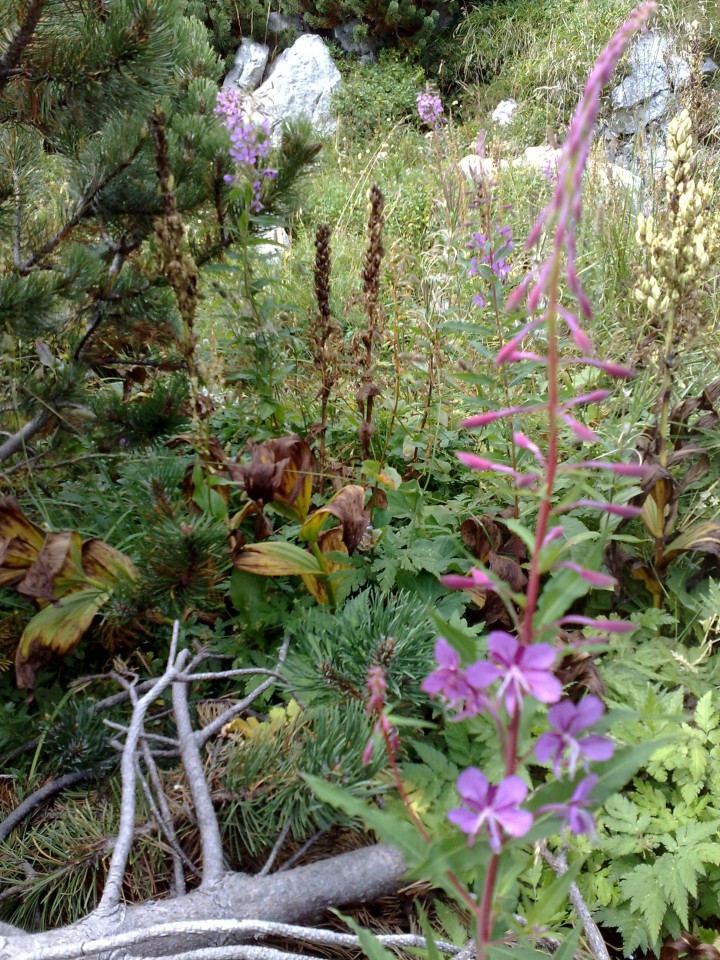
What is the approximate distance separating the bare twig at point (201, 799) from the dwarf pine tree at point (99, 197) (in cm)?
77

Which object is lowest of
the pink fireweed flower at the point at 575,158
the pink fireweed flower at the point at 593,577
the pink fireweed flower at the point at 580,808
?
the pink fireweed flower at the point at 580,808

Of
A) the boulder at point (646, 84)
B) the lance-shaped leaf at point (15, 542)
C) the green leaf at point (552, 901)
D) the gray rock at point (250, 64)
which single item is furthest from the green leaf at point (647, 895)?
the gray rock at point (250, 64)

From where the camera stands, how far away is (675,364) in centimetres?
180

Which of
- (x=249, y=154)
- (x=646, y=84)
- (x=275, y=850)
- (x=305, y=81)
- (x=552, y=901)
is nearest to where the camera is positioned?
(x=552, y=901)

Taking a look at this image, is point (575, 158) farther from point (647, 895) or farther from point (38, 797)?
point (38, 797)

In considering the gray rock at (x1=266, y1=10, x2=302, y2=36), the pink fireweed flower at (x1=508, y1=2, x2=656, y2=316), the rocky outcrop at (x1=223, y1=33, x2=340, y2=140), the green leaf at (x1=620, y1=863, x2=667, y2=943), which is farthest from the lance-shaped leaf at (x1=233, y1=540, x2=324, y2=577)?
the gray rock at (x1=266, y1=10, x2=302, y2=36)

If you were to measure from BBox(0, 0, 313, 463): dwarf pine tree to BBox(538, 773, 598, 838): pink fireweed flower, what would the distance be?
51.2 inches

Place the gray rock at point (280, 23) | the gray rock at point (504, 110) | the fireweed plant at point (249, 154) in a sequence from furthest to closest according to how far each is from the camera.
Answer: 1. the gray rock at point (280, 23)
2. the gray rock at point (504, 110)
3. the fireweed plant at point (249, 154)

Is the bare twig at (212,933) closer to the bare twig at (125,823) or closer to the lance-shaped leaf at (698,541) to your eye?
the bare twig at (125,823)

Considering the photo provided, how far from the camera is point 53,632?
1408mm

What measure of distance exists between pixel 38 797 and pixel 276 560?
58cm

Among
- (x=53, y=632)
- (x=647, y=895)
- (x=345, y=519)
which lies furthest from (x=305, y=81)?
(x=647, y=895)

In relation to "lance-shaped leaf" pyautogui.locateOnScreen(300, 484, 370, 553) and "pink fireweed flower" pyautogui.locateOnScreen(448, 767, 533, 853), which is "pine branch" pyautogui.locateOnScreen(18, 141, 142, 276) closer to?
"lance-shaped leaf" pyautogui.locateOnScreen(300, 484, 370, 553)

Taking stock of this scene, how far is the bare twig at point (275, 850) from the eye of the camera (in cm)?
112
